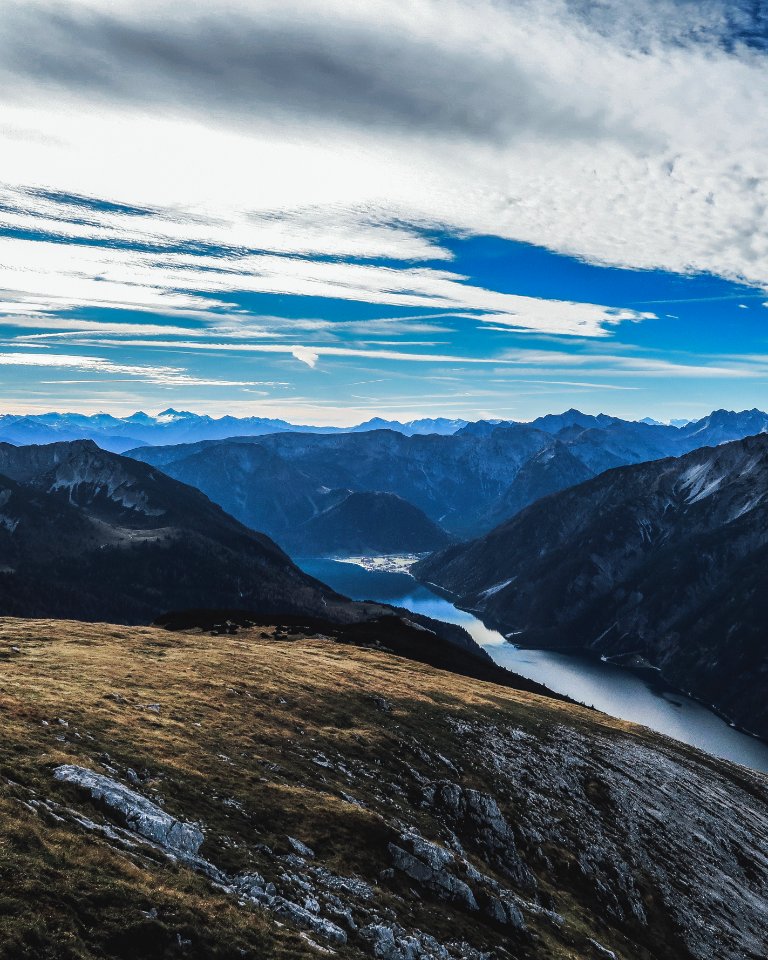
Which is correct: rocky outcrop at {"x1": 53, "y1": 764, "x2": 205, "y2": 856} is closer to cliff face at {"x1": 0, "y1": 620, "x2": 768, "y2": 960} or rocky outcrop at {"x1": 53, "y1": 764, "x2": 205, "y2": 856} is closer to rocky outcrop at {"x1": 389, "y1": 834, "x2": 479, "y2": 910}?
cliff face at {"x1": 0, "y1": 620, "x2": 768, "y2": 960}

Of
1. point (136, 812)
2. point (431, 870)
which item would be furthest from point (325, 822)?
point (136, 812)

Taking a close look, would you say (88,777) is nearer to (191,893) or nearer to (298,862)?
(191,893)

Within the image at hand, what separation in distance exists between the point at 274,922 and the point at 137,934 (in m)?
6.61

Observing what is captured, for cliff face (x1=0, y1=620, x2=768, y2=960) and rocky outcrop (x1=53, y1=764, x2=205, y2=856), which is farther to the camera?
rocky outcrop (x1=53, y1=764, x2=205, y2=856)

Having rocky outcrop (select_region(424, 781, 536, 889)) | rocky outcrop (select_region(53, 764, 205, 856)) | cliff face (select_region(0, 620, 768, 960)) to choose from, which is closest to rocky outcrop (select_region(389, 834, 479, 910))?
cliff face (select_region(0, 620, 768, 960))

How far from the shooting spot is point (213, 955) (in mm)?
21328

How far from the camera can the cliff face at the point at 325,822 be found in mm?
23203

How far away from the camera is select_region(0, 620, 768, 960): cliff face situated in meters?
23.2

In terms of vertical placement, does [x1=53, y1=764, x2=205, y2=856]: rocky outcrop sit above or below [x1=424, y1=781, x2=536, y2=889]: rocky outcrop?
above

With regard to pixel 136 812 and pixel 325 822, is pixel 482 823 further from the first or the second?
pixel 136 812

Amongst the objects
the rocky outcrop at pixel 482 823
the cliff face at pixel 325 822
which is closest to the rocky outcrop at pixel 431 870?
the cliff face at pixel 325 822

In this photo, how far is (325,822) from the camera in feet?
116

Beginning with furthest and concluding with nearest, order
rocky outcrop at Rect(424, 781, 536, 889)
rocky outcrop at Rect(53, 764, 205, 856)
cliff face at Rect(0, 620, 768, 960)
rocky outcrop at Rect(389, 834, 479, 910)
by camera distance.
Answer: rocky outcrop at Rect(424, 781, 536, 889)
rocky outcrop at Rect(389, 834, 479, 910)
rocky outcrop at Rect(53, 764, 205, 856)
cliff face at Rect(0, 620, 768, 960)

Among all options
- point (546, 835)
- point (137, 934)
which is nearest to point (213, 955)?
point (137, 934)
